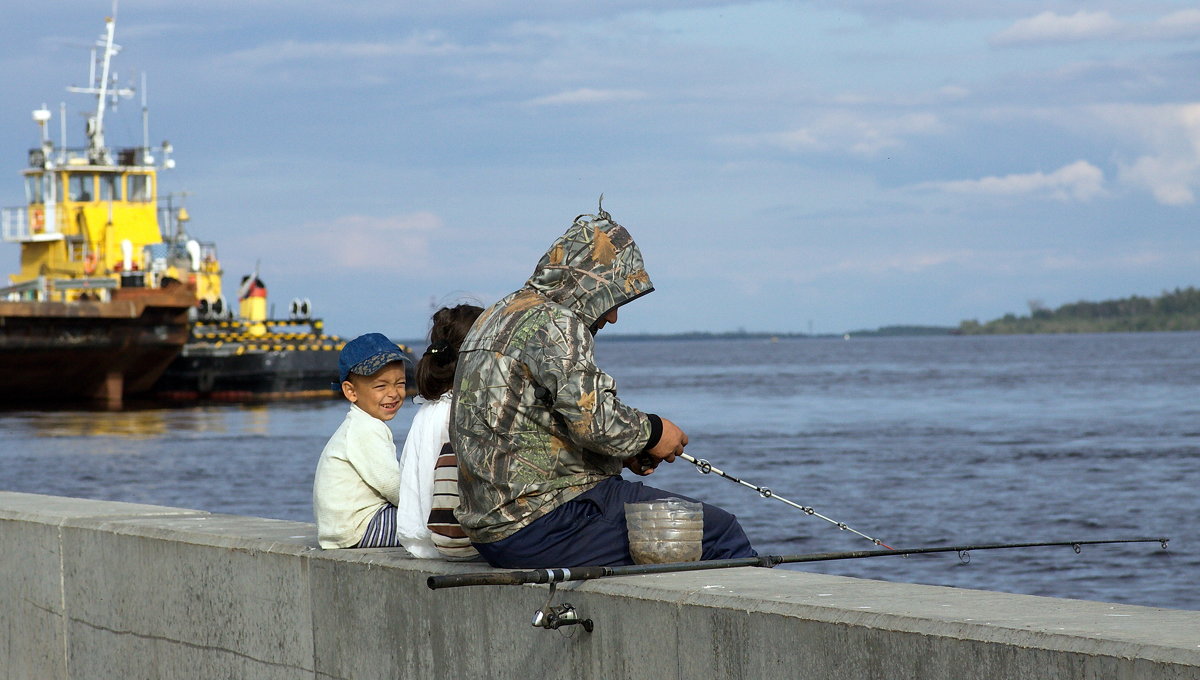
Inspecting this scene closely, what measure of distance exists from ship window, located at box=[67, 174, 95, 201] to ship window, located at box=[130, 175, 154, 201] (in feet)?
4.22

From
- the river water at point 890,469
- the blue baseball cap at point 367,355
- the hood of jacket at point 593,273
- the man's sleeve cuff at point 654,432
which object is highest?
the hood of jacket at point 593,273

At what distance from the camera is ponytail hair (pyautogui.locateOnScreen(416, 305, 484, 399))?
4.50 metres

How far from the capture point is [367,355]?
4953 mm

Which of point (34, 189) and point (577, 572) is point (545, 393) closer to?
point (577, 572)

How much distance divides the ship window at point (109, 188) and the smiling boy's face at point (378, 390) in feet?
162

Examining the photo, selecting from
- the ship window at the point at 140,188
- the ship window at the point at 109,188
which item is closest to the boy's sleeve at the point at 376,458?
the ship window at the point at 109,188

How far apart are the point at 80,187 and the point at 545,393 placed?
50.5 meters

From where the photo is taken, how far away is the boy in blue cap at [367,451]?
15.9ft

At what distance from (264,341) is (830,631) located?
160 feet

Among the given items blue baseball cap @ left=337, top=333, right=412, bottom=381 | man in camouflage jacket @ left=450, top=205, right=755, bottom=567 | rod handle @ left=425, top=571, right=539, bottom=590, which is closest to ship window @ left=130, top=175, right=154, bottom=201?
blue baseball cap @ left=337, top=333, right=412, bottom=381

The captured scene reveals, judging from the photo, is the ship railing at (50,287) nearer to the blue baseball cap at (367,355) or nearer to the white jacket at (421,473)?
the blue baseball cap at (367,355)

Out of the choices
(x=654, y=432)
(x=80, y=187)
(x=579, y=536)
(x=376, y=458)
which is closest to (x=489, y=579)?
(x=579, y=536)

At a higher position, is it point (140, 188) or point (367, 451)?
point (140, 188)

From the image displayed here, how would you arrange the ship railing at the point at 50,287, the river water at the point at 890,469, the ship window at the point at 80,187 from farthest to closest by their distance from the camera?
the ship window at the point at 80,187
the ship railing at the point at 50,287
the river water at the point at 890,469
